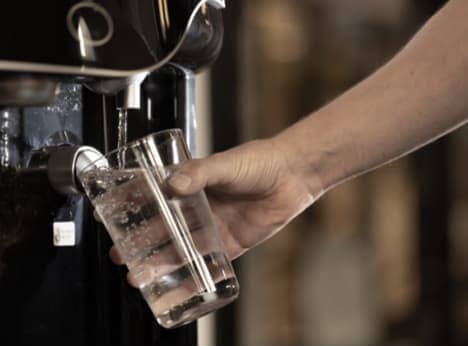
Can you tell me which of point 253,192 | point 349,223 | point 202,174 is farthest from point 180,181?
point 349,223

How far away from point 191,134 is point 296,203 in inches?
4.8

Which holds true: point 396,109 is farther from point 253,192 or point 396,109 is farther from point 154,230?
point 154,230

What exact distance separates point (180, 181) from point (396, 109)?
26 cm

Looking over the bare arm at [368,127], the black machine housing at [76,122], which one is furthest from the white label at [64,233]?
the bare arm at [368,127]

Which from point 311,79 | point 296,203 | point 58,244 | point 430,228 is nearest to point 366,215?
point 430,228

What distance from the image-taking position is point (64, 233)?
61 cm

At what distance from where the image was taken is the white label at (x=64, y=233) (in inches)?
23.8

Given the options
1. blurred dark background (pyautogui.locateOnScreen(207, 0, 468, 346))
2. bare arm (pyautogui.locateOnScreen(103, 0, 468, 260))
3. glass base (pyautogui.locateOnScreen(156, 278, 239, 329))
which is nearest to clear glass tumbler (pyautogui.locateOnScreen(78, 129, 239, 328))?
glass base (pyautogui.locateOnScreen(156, 278, 239, 329))

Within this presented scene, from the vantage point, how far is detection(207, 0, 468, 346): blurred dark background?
169 cm

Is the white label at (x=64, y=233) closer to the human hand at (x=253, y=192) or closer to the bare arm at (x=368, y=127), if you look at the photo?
the human hand at (x=253, y=192)

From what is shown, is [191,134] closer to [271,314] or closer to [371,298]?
[271,314]

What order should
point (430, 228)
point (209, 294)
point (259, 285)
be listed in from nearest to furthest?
point (209, 294), point (259, 285), point (430, 228)

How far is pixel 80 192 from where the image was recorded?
59cm

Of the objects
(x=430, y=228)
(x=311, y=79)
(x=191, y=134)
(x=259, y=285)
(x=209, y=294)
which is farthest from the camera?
(x=430, y=228)
